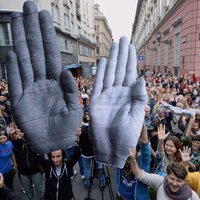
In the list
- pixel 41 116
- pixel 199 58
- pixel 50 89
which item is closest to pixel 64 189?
pixel 41 116

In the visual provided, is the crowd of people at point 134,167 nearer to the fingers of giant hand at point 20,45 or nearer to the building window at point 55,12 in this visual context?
the fingers of giant hand at point 20,45

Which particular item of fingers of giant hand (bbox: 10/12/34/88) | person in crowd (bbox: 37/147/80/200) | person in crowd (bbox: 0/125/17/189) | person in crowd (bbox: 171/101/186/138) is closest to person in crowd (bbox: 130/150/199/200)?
person in crowd (bbox: 37/147/80/200)

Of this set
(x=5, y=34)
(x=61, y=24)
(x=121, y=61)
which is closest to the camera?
(x=121, y=61)

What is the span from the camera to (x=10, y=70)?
7.08ft

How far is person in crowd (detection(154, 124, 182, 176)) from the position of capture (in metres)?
2.25

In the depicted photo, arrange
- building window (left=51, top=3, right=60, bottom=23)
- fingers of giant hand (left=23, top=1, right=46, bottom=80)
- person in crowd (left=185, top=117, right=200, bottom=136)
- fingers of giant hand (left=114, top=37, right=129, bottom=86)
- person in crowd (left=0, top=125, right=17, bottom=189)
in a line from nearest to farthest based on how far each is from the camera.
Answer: fingers of giant hand (left=23, top=1, right=46, bottom=80)
fingers of giant hand (left=114, top=37, right=129, bottom=86)
person in crowd (left=0, top=125, right=17, bottom=189)
person in crowd (left=185, top=117, right=200, bottom=136)
building window (left=51, top=3, right=60, bottom=23)

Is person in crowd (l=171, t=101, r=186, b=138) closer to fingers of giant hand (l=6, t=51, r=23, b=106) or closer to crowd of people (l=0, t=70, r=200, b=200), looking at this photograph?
crowd of people (l=0, t=70, r=200, b=200)

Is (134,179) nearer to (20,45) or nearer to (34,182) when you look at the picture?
(34,182)

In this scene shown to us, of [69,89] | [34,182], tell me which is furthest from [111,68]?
[34,182]

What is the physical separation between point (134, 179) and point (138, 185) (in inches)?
3.0

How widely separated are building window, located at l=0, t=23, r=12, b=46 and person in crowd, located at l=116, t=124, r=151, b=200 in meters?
14.0

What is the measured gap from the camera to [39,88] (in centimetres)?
229

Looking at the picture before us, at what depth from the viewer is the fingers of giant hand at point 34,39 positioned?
219cm

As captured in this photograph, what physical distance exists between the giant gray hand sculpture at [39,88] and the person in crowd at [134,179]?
70 cm
